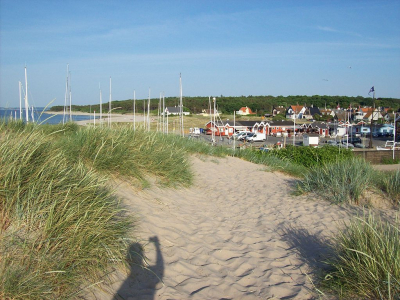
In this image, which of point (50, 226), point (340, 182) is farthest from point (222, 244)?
point (340, 182)

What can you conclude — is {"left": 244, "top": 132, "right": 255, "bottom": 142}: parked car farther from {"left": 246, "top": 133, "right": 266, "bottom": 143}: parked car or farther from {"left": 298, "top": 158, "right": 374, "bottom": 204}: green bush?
{"left": 298, "top": 158, "right": 374, "bottom": 204}: green bush

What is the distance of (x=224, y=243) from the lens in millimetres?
5449

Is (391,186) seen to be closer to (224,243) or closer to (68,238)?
(224,243)

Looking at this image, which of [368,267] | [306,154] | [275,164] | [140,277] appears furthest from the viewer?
[306,154]

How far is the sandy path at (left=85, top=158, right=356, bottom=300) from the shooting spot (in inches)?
156

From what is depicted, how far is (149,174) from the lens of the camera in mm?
8078

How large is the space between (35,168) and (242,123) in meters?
60.9

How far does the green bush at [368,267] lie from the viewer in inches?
132

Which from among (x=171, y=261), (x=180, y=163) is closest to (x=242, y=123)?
(x=180, y=163)

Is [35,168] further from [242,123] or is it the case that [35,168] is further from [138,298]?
[242,123]

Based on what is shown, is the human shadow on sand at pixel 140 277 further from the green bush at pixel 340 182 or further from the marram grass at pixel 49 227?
the green bush at pixel 340 182

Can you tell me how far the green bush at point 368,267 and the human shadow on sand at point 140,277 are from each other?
6.11ft

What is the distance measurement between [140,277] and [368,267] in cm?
237

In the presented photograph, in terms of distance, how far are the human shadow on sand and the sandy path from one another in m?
0.01
